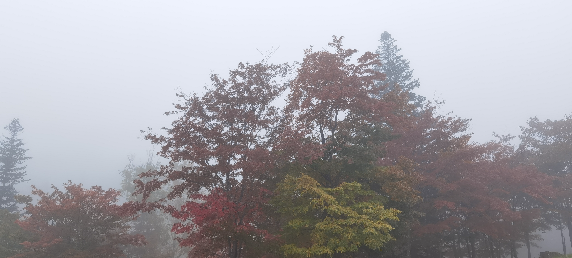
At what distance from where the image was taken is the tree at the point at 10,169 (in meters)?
40.5

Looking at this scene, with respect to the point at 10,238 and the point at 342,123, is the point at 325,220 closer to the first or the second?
the point at 342,123

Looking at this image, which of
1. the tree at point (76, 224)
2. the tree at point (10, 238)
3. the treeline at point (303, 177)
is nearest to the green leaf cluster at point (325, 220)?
the treeline at point (303, 177)

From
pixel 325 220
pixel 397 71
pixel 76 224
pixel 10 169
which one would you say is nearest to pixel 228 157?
pixel 325 220

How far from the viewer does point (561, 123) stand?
27031 mm

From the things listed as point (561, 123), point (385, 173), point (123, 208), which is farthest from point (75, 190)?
point (561, 123)

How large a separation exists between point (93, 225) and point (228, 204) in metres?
11.9

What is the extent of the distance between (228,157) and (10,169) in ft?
162

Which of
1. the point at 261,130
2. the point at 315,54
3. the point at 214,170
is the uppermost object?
the point at 315,54

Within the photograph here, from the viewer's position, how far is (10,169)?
139ft

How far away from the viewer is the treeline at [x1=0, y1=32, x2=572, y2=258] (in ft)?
34.4

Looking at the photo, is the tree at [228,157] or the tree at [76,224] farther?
the tree at [76,224]

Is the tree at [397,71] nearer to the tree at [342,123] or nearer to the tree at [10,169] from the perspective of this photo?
the tree at [342,123]

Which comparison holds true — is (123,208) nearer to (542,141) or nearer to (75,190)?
(75,190)

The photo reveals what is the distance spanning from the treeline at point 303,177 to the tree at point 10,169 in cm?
2708
